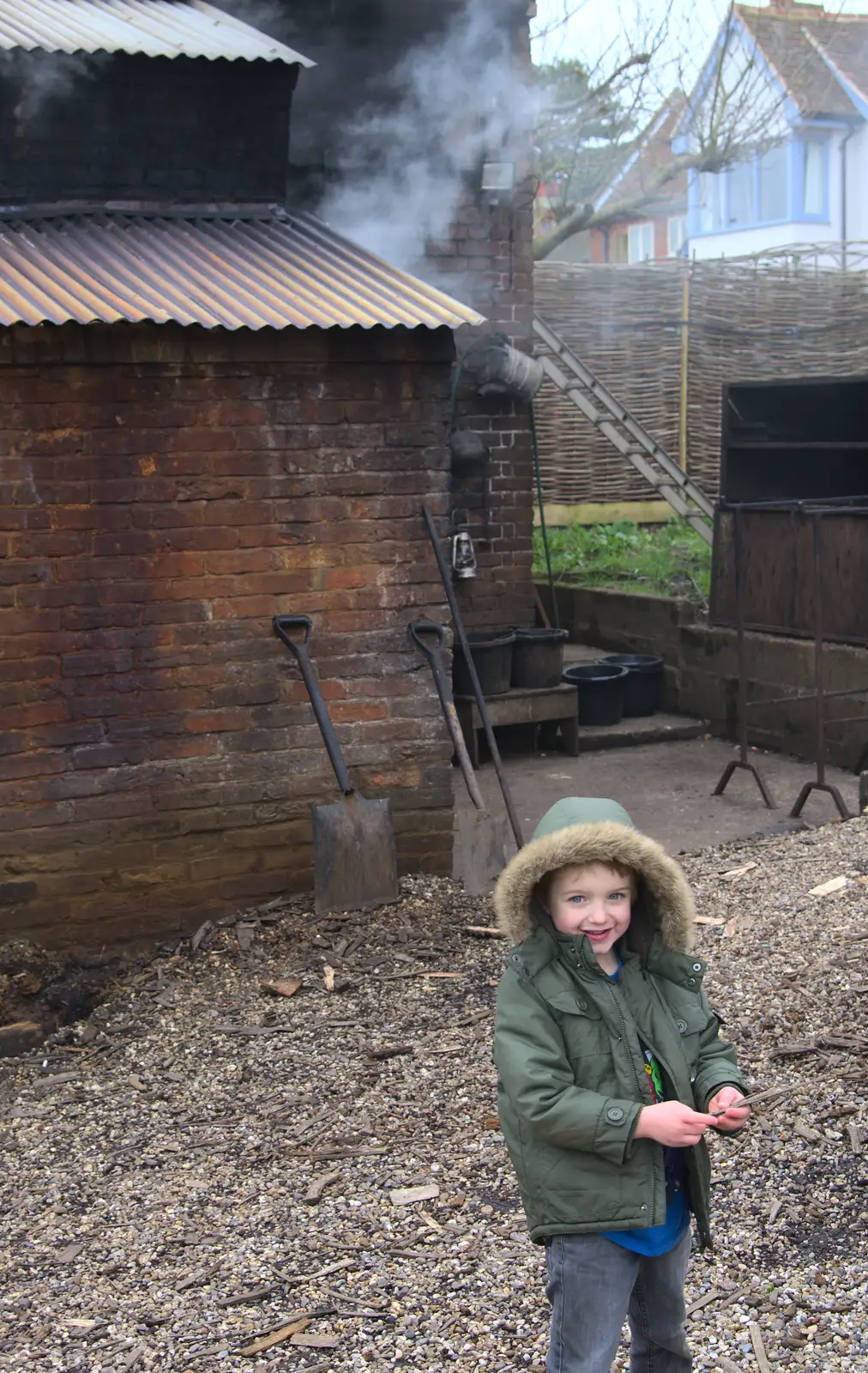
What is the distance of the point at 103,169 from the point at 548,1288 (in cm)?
595

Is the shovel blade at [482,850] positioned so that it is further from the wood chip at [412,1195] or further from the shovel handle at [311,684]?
the wood chip at [412,1195]

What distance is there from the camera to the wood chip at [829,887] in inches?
259

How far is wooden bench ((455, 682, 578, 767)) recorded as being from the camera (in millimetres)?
9656

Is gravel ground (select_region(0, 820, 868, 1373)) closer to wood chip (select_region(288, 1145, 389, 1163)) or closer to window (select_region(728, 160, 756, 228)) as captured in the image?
wood chip (select_region(288, 1145, 389, 1163))

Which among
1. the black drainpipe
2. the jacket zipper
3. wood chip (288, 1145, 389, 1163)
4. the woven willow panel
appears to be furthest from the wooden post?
the black drainpipe

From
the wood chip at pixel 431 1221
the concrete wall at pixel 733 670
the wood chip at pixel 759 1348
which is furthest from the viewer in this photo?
the concrete wall at pixel 733 670

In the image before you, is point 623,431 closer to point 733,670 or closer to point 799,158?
point 733,670

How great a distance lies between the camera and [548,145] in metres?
22.1

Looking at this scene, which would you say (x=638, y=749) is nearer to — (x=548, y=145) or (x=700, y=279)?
(x=700, y=279)

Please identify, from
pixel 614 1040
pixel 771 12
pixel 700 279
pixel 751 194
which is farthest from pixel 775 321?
pixel 751 194

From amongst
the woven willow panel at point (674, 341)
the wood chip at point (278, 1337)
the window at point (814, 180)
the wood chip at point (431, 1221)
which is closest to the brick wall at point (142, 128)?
the wood chip at point (431, 1221)

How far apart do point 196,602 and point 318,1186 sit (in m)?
2.93

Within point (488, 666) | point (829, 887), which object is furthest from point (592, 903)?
point (488, 666)

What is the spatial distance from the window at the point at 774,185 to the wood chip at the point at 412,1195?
99.0 ft
